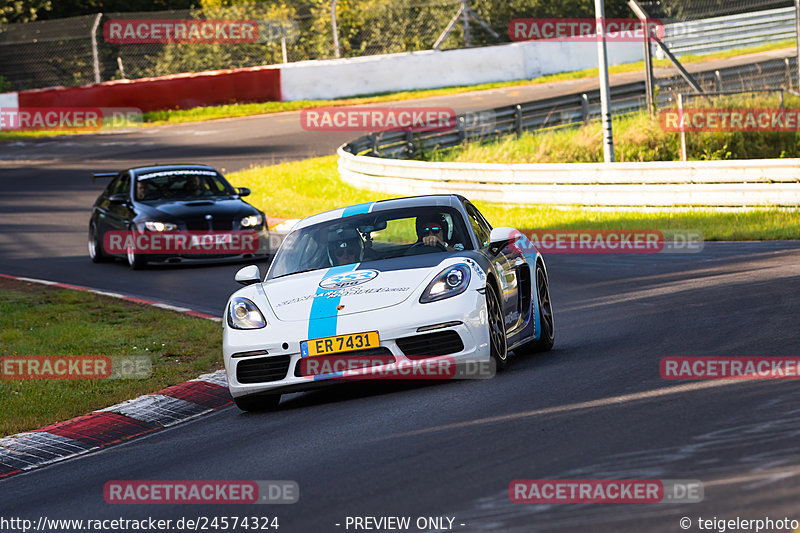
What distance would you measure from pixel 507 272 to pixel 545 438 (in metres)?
3.13

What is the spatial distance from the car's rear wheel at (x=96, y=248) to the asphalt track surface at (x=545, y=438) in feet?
28.5

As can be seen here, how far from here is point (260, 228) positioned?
17531 mm

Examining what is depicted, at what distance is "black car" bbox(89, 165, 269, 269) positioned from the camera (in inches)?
685

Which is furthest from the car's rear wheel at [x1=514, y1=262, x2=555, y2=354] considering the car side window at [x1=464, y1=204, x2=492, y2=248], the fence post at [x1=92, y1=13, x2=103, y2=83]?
the fence post at [x1=92, y1=13, x2=103, y2=83]

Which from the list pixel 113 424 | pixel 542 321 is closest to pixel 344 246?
pixel 542 321

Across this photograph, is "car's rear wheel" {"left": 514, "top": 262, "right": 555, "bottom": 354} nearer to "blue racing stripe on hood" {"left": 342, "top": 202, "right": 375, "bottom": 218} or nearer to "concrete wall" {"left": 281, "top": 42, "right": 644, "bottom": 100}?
"blue racing stripe on hood" {"left": 342, "top": 202, "right": 375, "bottom": 218}

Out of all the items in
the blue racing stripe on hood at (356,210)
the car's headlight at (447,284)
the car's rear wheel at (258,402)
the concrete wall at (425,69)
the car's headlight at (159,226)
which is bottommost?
the car's rear wheel at (258,402)

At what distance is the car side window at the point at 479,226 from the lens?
30.9 feet

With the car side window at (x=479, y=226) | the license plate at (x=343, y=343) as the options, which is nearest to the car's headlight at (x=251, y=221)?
the car side window at (x=479, y=226)

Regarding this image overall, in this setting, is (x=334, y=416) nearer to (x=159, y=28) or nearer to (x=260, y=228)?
(x=260, y=228)

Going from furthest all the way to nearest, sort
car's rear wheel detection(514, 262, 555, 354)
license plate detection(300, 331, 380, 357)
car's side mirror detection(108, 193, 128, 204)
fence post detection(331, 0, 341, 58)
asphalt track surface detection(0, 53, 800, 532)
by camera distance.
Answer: fence post detection(331, 0, 341, 58) < car's side mirror detection(108, 193, 128, 204) < car's rear wheel detection(514, 262, 555, 354) < license plate detection(300, 331, 380, 357) < asphalt track surface detection(0, 53, 800, 532)

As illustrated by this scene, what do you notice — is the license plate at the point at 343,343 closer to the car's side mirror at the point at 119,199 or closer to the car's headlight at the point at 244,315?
the car's headlight at the point at 244,315

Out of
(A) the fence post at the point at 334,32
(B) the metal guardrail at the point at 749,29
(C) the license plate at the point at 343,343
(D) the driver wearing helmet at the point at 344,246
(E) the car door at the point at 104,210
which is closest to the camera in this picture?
(C) the license plate at the point at 343,343

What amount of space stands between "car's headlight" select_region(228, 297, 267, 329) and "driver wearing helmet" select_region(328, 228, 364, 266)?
2.62 ft
